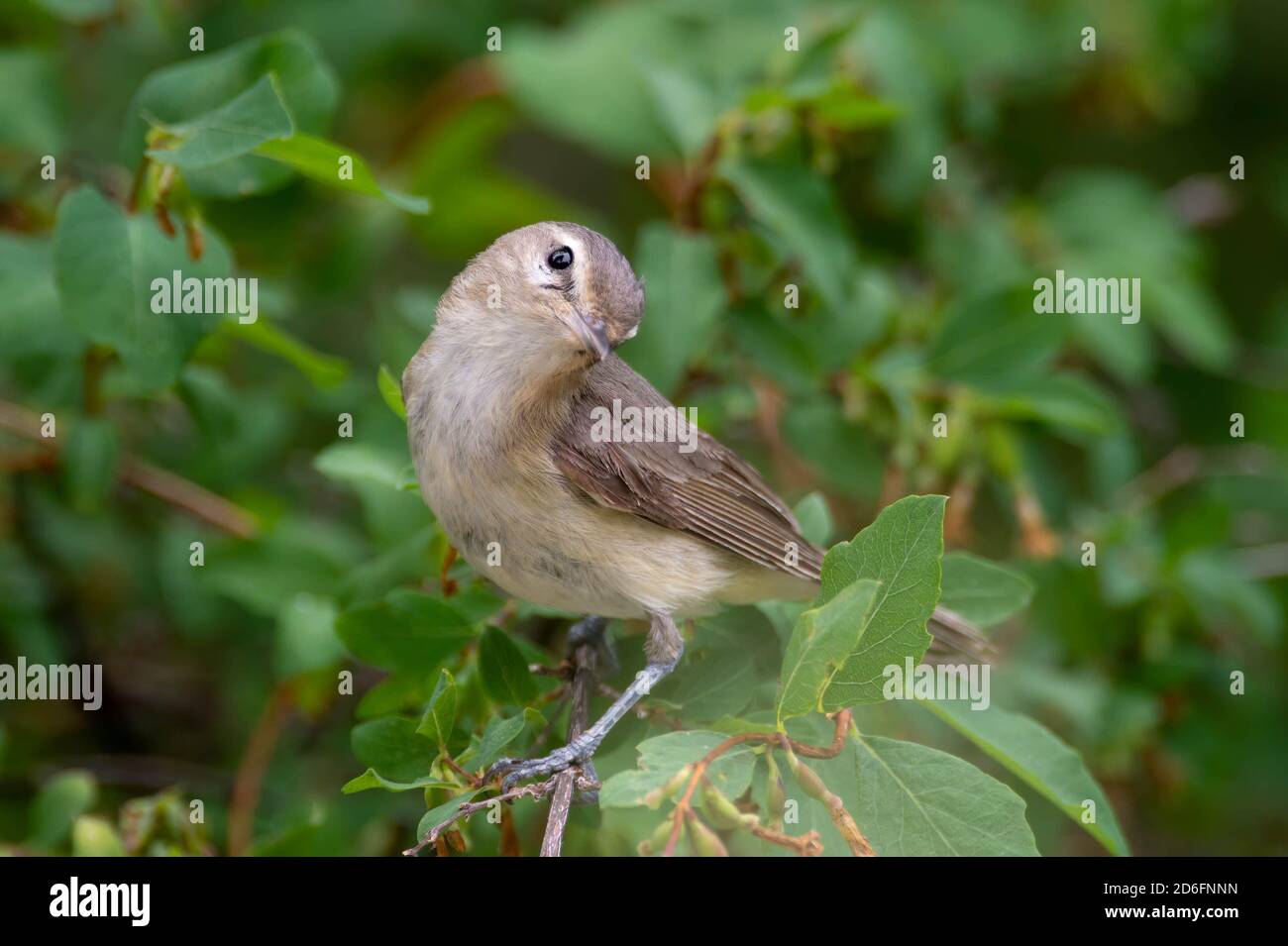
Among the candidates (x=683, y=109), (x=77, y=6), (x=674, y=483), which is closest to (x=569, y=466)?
(x=674, y=483)

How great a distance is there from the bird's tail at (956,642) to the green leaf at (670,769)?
105 centimetres

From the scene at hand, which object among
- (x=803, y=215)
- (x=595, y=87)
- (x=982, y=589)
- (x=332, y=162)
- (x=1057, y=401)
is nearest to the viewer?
(x=332, y=162)

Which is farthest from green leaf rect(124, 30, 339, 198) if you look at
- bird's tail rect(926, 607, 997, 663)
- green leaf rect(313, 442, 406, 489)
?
bird's tail rect(926, 607, 997, 663)

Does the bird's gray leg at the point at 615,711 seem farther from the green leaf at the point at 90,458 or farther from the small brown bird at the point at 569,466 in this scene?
the green leaf at the point at 90,458

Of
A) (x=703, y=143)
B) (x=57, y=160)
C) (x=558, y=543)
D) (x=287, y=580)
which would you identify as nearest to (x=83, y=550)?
(x=287, y=580)

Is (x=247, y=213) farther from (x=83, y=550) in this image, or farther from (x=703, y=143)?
(x=703, y=143)

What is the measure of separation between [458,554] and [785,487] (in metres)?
1.43

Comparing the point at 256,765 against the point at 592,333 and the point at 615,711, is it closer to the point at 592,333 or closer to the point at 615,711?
the point at 615,711

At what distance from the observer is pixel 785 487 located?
396cm

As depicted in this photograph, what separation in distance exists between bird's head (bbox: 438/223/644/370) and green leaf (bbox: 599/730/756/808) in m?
0.71

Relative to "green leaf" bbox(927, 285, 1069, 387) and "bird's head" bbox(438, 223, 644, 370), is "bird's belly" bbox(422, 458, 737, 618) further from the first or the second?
"green leaf" bbox(927, 285, 1069, 387)

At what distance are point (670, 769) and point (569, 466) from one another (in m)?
0.81

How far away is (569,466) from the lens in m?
2.72

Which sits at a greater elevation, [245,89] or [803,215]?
[245,89]
